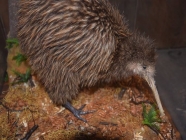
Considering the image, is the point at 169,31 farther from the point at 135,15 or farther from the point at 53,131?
the point at 53,131

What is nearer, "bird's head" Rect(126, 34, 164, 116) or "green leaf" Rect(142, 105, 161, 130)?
"bird's head" Rect(126, 34, 164, 116)

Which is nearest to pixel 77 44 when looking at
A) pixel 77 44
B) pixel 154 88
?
pixel 77 44

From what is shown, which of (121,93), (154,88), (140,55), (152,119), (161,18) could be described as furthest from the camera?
(161,18)

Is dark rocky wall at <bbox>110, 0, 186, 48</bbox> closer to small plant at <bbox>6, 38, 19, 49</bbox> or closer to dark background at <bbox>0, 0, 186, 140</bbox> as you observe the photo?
dark background at <bbox>0, 0, 186, 140</bbox>

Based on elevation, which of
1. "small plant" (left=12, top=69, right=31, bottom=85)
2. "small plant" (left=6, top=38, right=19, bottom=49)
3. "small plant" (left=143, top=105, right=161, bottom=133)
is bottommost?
"small plant" (left=143, top=105, right=161, bottom=133)

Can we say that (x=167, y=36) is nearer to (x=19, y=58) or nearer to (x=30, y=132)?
(x=19, y=58)

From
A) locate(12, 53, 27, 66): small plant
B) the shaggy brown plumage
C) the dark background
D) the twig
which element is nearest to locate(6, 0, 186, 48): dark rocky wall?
the dark background
